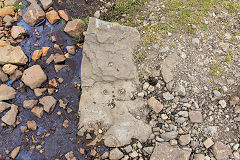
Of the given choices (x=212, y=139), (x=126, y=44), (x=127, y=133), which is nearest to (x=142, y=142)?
(x=127, y=133)

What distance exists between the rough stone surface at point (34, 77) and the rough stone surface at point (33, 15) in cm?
105

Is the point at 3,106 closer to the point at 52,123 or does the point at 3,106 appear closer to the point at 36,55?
the point at 52,123

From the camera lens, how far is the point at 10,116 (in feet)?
11.8

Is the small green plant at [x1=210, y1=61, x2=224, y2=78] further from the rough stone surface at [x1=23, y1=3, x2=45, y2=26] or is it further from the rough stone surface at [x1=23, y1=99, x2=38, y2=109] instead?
the rough stone surface at [x1=23, y1=3, x2=45, y2=26]

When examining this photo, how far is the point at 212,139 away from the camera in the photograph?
10.7 ft

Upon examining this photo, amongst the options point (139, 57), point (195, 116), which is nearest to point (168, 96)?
point (195, 116)

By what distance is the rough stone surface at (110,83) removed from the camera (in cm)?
348

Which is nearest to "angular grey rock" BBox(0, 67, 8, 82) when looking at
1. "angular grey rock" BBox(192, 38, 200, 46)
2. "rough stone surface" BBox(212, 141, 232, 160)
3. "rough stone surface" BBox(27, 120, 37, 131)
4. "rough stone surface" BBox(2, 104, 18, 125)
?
"rough stone surface" BBox(2, 104, 18, 125)

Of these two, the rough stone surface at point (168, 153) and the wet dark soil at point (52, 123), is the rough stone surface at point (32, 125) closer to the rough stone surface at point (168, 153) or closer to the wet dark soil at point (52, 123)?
the wet dark soil at point (52, 123)

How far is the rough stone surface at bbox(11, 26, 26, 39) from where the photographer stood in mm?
4309

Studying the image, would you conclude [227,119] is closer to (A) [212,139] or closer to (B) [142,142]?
(A) [212,139]

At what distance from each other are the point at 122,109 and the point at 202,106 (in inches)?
47.3

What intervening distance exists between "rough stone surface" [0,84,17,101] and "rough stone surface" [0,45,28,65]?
1.41ft

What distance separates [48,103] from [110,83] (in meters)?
1.04
